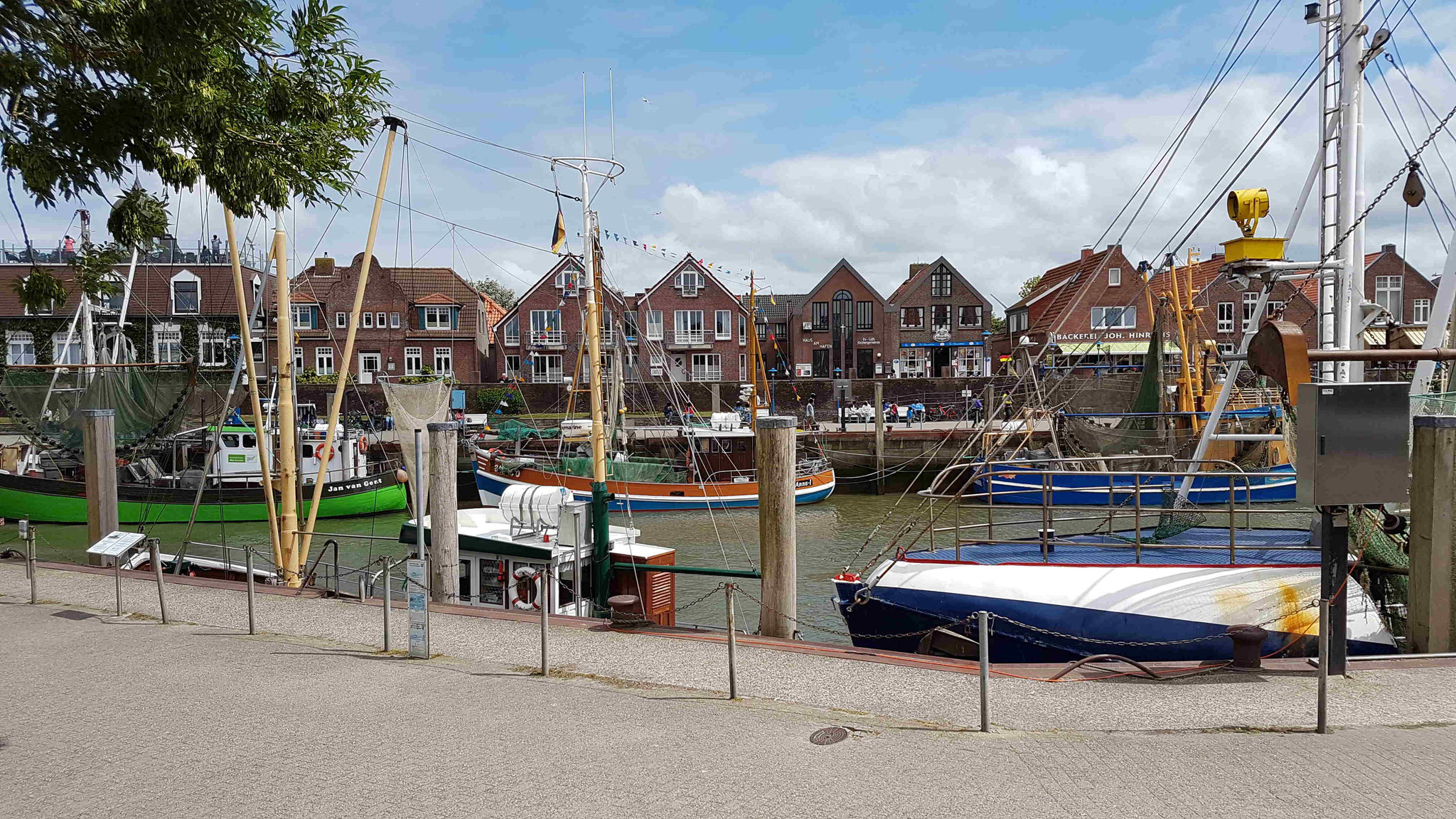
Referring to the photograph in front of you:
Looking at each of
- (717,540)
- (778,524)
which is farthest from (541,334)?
(778,524)

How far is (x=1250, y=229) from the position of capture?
1196cm

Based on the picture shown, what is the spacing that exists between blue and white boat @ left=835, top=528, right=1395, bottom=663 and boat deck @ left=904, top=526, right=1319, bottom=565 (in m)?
0.03

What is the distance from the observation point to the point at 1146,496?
26797 mm

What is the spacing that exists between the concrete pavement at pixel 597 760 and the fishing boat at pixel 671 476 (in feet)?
72.9

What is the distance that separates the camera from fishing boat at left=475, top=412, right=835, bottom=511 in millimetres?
32281

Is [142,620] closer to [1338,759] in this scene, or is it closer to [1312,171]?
[1338,759]

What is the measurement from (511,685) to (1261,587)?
322 inches

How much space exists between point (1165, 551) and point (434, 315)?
54.6m

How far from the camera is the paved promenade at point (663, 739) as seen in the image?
576 cm

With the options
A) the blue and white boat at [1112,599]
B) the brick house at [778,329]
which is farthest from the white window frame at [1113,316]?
the blue and white boat at [1112,599]

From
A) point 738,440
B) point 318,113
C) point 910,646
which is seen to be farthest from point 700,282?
point 318,113

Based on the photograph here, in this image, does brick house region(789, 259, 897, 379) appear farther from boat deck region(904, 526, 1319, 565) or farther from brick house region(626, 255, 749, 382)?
boat deck region(904, 526, 1319, 565)

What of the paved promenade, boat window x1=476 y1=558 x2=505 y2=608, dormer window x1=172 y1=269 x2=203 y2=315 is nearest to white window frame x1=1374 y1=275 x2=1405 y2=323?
the paved promenade

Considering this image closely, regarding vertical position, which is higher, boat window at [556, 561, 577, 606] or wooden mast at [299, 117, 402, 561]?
wooden mast at [299, 117, 402, 561]
